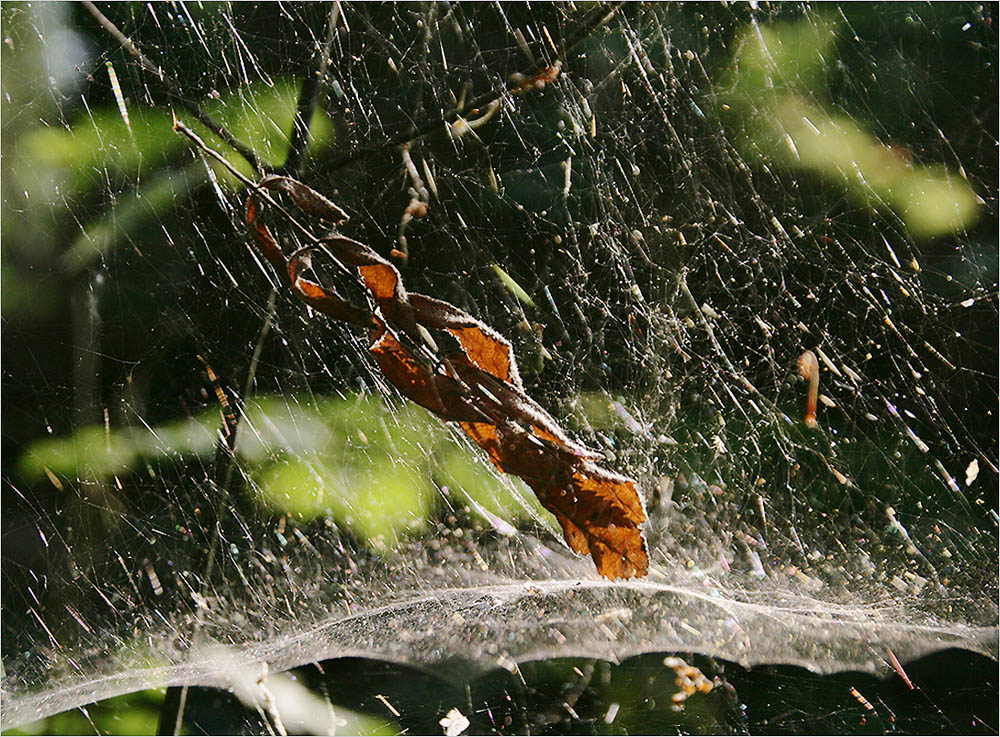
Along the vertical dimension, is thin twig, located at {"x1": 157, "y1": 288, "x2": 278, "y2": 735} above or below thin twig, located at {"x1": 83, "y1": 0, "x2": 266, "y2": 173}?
below

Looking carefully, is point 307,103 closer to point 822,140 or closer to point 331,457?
point 331,457

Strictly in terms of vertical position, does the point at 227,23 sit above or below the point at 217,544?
above

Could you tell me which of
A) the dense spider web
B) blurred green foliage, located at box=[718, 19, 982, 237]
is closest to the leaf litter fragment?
the dense spider web

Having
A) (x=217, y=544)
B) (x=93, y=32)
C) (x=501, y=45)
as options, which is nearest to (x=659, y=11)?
(x=501, y=45)

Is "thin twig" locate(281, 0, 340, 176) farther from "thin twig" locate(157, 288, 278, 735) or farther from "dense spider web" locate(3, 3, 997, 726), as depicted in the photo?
"thin twig" locate(157, 288, 278, 735)

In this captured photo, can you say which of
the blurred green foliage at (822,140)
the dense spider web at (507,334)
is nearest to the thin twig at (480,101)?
the dense spider web at (507,334)

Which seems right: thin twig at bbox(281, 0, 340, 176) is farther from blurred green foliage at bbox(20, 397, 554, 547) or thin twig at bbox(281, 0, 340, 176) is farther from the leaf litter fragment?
blurred green foliage at bbox(20, 397, 554, 547)

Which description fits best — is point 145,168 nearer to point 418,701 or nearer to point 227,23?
point 227,23
